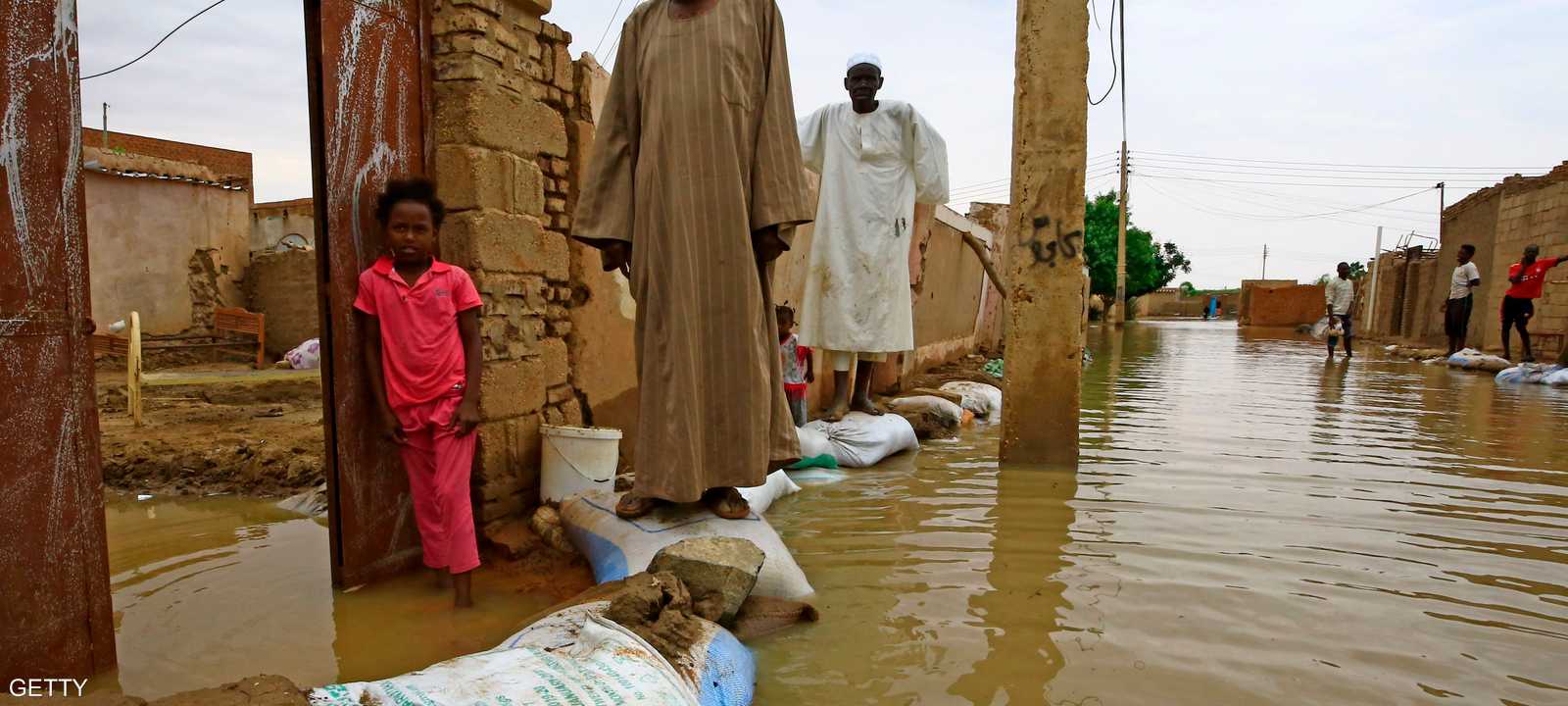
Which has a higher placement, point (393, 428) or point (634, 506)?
point (393, 428)

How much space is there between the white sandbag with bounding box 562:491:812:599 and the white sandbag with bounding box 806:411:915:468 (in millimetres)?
1677

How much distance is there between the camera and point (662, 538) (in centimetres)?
251

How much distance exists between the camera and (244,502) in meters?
3.99

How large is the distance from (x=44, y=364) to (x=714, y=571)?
150 cm

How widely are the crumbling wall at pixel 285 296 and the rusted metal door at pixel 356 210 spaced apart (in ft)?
30.8

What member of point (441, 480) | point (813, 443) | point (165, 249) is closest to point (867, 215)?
point (813, 443)

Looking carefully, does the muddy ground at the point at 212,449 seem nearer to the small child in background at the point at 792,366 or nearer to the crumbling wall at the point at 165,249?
the small child in background at the point at 792,366

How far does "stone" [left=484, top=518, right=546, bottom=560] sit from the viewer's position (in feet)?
9.50

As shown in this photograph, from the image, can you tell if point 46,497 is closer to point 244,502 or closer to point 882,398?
point 244,502

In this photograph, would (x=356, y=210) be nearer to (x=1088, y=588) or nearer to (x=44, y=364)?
(x=44, y=364)

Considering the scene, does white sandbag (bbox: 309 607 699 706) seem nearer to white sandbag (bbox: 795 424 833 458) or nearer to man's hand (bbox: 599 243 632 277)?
man's hand (bbox: 599 243 632 277)

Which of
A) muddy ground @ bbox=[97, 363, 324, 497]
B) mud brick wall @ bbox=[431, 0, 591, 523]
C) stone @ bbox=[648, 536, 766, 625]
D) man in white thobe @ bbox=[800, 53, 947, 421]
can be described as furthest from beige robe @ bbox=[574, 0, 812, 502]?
muddy ground @ bbox=[97, 363, 324, 497]

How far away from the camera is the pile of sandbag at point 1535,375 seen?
7617 millimetres

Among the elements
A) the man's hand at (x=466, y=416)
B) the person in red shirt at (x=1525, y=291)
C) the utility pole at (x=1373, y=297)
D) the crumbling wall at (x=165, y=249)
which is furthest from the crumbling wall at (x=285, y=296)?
the utility pole at (x=1373, y=297)
